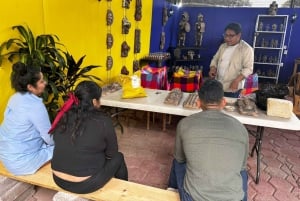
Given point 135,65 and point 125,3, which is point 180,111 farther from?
point 135,65

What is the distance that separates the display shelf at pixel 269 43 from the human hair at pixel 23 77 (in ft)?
20.9

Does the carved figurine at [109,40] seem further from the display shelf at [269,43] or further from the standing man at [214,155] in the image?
the display shelf at [269,43]

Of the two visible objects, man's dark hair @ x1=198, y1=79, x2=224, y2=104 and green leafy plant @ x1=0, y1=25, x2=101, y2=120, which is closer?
man's dark hair @ x1=198, y1=79, x2=224, y2=104

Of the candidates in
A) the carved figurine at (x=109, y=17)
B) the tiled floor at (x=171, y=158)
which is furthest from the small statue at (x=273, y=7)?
the carved figurine at (x=109, y=17)

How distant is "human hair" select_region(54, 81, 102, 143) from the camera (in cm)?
148

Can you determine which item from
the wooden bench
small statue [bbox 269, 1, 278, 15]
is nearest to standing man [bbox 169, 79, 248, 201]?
the wooden bench

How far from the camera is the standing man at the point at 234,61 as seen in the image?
289 centimetres

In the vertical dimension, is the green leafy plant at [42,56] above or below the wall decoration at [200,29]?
below

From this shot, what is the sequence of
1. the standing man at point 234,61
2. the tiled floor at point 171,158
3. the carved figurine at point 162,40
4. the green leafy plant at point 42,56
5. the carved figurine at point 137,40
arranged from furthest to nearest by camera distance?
the carved figurine at point 162,40 < the carved figurine at point 137,40 < the standing man at point 234,61 < the tiled floor at point 171,158 < the green leafy plant at point 42,56

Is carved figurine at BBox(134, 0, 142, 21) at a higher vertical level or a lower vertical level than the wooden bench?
higher

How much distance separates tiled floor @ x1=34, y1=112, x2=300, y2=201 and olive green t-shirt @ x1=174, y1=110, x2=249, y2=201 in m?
0.93

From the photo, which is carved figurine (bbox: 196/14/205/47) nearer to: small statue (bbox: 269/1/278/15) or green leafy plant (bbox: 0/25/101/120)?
small statue (bbox: 269/1/278/15)

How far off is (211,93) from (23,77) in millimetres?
1228


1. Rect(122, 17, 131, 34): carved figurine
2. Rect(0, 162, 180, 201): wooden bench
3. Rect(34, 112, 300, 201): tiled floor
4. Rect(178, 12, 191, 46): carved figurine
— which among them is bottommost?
Rect(34, 112, 300, 201): tiled floor
